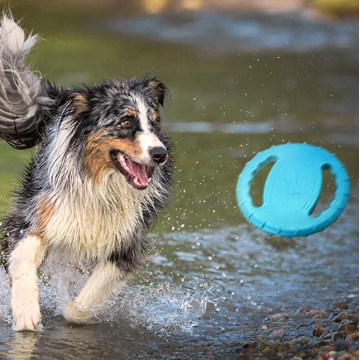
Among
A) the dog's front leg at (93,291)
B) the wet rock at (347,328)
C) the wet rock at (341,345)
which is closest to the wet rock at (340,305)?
the wet rock at (347,328)

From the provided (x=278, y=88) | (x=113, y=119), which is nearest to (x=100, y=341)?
(x=113, y=119)

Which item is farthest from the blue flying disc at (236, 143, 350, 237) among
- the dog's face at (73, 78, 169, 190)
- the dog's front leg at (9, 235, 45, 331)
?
the dog's front leg at (9, 235, 45, 331)

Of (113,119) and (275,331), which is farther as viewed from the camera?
(275,331)

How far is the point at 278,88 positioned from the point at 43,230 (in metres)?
10.9

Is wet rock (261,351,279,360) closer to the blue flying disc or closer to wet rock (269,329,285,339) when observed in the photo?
wet rock (269,329,285,339)

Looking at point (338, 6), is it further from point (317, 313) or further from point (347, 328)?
point (347, 328)

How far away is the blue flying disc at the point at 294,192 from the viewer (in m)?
5.95

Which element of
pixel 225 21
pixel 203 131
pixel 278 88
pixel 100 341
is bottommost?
pixel 100 341

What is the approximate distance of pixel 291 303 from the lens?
7051 mm

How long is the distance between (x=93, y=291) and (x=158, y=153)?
1157 mm

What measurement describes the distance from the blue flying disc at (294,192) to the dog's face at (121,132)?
84cm

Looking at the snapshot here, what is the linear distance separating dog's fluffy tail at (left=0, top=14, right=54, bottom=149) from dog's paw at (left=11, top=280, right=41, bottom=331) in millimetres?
1113

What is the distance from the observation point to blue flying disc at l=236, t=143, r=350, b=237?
5945 millimetres

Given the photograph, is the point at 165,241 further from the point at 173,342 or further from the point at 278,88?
the point at 278,88
